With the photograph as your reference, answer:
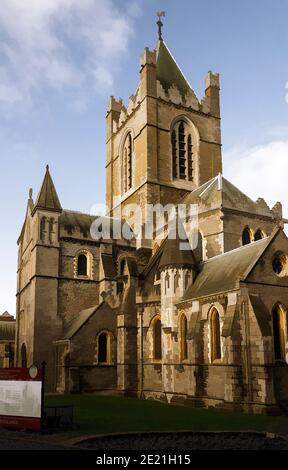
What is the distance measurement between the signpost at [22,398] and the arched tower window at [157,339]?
15.1m

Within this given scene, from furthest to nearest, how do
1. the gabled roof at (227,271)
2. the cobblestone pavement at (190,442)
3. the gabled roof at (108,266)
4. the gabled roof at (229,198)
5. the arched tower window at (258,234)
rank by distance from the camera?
the gabled roof at (108,266)
the arched tower window at (258,234)
the gabled roof at (229,198)
the gabled roof at (227,271)
the cobblestone pavement at (190,442)

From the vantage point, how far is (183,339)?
27.5 meters

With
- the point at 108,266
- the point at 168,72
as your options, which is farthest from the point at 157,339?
the point at 168,72

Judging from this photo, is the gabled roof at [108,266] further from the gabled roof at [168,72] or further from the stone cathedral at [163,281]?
the gabled roof at [168,72]

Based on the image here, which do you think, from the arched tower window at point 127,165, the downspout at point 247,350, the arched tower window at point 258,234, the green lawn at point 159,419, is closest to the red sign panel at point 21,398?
the green lawn at point 159,419

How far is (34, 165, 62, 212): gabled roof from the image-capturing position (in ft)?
122

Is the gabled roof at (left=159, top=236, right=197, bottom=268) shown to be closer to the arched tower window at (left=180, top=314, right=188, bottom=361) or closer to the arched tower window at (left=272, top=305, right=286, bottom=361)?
the arched tower window at (left=180, top=314, right=188, bottom=361)

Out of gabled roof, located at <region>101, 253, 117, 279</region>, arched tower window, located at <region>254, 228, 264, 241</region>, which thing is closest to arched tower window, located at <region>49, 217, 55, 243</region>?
gabled roof, located at <region>101, 253, 117, 279</region>

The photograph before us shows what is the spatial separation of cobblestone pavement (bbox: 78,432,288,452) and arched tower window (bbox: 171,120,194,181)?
33.2m

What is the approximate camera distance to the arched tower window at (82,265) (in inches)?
1489

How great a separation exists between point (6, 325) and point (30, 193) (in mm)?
17311

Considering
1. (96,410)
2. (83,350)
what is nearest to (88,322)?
(83,350)

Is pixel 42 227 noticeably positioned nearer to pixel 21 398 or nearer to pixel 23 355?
pixel 23 355
